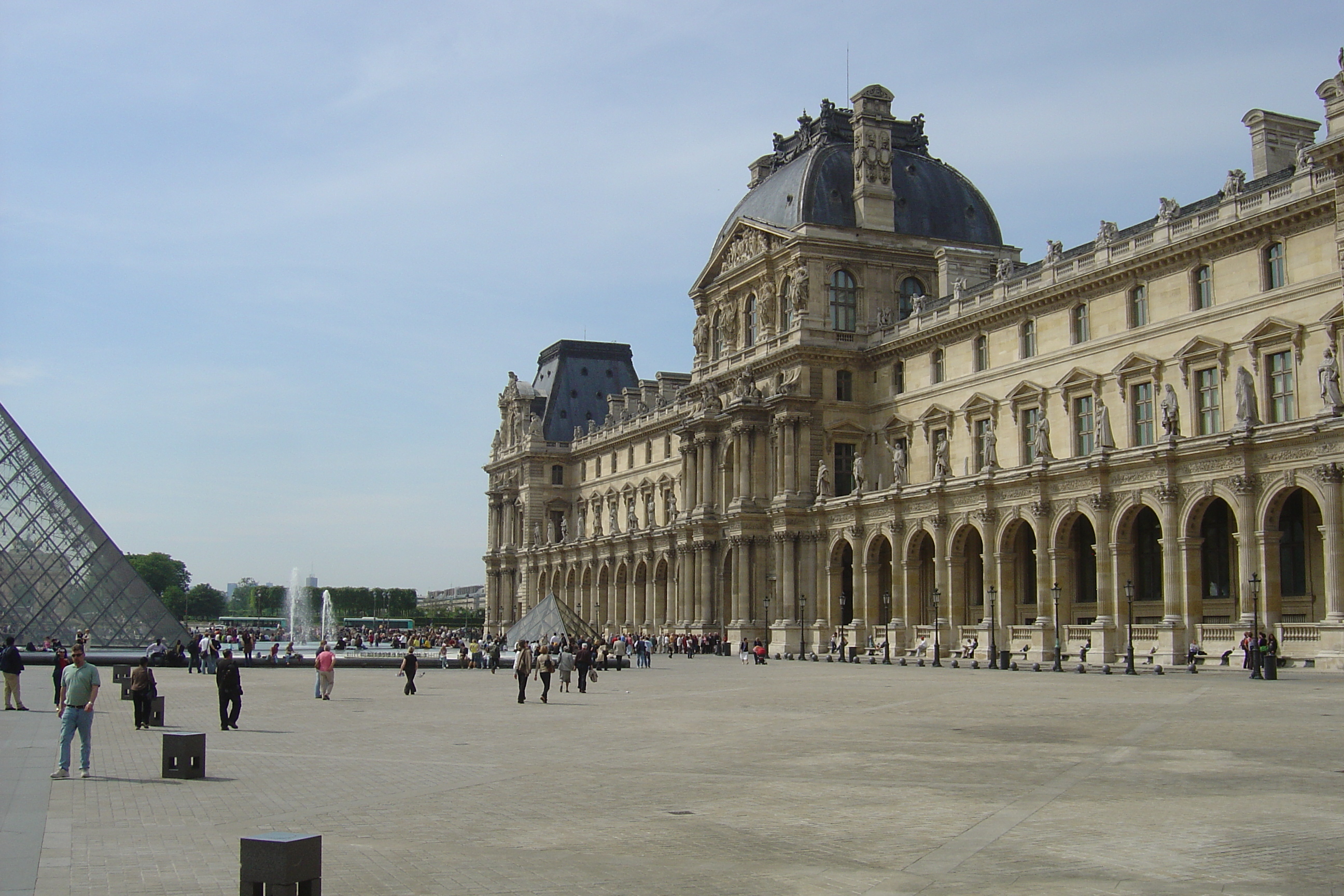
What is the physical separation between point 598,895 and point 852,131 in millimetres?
66617

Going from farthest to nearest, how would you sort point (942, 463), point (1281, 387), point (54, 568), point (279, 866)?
1. point (942, 463)
2. point (54, 568)
3. point (1281, 387)
4. point (279, 866)

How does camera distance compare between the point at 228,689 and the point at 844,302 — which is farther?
the point at 844,302

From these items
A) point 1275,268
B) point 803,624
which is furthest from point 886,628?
point 1275,268

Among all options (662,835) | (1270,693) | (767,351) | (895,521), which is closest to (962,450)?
(895,521)

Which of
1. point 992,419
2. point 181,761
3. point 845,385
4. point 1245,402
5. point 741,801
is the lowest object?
point 741,801

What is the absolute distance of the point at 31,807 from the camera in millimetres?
14047

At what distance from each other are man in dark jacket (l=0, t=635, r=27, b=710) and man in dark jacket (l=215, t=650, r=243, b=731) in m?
5.76

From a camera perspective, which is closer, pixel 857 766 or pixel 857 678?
pixel 857 766

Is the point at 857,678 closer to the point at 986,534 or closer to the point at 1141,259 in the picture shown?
the point at 986,534

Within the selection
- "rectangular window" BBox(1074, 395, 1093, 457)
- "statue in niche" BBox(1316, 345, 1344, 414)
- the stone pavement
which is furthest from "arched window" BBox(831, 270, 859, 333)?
the stone pavement

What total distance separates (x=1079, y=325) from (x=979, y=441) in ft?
25.4

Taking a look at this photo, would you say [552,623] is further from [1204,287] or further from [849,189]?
[1204,287]

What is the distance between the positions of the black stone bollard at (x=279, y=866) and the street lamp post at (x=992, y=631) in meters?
40.6

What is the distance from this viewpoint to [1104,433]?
158ft
